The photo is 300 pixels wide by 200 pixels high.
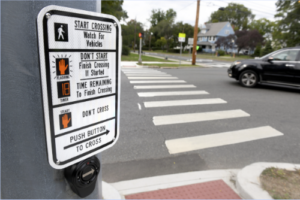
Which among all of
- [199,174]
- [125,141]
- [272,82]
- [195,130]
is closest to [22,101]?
[199,174]

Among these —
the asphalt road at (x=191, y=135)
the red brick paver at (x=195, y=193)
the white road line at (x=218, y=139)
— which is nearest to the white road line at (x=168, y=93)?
the asphalt road at (x=191, y=135)

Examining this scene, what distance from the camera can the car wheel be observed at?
10.1 meters

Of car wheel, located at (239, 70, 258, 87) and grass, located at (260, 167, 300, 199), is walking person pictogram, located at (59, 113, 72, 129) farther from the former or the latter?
car wheel, located at (239, 70, 258, 87)

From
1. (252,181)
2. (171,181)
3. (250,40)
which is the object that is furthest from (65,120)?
(250,40)

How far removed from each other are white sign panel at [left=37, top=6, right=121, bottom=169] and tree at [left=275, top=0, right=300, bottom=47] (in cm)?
4872

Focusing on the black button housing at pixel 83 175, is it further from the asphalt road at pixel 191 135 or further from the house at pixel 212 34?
the house at pixel 212 34

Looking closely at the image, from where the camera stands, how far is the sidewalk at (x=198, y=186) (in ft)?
9.54

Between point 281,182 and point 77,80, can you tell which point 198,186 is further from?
point 77,80

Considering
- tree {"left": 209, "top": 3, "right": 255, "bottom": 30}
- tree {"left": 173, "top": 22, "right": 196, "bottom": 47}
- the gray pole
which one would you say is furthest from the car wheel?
tree {"left": 209, "top": 3, "right": 255, "bottom": 30}

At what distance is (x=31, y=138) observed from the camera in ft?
4.11

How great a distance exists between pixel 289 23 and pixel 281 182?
160ft

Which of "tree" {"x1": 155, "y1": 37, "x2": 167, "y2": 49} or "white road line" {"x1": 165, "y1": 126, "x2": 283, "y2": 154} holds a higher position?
"tree" {"x1": 155, "y1": 37, "x2": 167, "y2": 49}

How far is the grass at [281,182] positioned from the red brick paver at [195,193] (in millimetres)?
438

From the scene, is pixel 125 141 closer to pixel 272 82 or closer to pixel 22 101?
pixel 22 101
